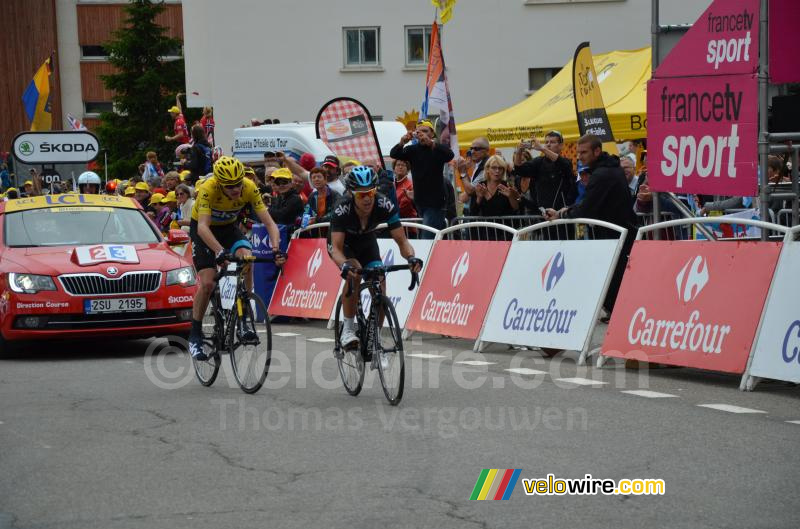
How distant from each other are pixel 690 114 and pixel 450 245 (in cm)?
317

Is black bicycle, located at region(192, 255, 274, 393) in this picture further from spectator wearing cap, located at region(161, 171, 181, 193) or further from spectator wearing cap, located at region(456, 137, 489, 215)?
spectator wearing cap, located at region(161, 171, 181, 193)

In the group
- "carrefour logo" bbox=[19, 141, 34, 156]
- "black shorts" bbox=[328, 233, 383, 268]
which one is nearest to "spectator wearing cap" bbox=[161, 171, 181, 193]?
"carrefour logo" bbox=[19, 141, 34, 156]

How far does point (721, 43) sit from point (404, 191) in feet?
20.8

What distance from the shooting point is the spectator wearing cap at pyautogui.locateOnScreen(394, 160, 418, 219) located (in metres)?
17.9

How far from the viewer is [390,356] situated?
9.99 metres

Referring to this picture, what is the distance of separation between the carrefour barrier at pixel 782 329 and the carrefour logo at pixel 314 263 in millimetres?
7773

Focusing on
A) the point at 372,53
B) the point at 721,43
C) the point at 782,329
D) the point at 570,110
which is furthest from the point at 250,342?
the point at 372,53

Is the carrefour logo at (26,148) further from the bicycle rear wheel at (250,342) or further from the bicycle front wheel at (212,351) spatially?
the bicycle rear wheel at (250,342)

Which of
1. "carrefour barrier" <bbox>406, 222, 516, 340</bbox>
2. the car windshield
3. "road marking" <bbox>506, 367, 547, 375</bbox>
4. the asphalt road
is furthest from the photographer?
the car windshield

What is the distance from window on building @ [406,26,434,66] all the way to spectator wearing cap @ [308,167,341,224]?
25232mm

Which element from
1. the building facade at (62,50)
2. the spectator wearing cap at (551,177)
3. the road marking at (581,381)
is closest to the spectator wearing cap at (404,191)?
the spectator wearing cap at (551,177)

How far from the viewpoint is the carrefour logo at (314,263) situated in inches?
674

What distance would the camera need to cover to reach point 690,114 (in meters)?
12.8

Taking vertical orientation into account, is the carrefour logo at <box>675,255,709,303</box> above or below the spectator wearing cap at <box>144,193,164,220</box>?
above
